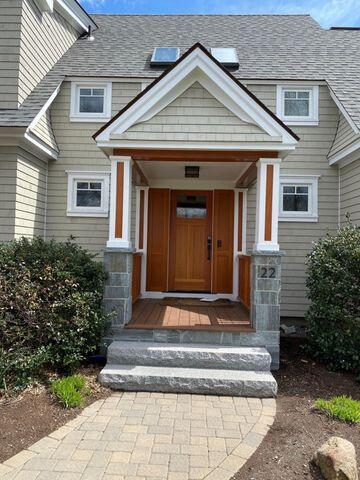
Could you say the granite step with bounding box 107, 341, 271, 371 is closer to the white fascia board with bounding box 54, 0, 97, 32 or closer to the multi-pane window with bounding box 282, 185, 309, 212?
the multi-pane window with bounding box 282, 185, 309, 212

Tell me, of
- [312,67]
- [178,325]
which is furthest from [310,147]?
[178,325]

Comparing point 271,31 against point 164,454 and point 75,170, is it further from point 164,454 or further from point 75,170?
point 164,454

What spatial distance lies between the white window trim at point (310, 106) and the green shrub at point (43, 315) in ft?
17.4

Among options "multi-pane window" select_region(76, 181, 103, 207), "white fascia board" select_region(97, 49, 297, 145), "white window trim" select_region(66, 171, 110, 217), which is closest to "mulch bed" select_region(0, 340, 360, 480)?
"white fascia board" select_region(97, 49, 297, 145)

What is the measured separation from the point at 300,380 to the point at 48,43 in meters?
7.82

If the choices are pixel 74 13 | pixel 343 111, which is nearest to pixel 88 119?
pixel 74 13

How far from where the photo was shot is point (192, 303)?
711cm

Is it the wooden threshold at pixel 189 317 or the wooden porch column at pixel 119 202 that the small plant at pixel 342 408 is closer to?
the wooden threshold at pixel 189 317

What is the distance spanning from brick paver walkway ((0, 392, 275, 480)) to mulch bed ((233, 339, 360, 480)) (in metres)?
0.12

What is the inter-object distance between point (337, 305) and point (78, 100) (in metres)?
6.33

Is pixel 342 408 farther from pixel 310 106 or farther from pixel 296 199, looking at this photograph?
pixel 310 106

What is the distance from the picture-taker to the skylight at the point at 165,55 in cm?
827

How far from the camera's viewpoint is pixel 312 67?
8.30 m

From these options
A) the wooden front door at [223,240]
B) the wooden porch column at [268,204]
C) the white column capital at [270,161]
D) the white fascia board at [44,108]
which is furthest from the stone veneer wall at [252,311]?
the white fascia board at [44,108]
